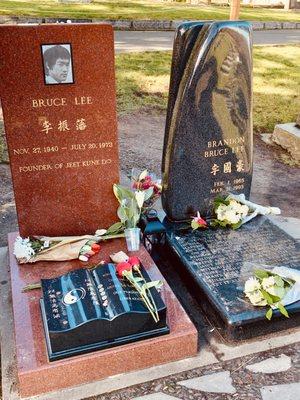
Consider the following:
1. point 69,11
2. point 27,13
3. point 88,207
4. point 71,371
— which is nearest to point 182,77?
point 88,207

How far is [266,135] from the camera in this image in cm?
694

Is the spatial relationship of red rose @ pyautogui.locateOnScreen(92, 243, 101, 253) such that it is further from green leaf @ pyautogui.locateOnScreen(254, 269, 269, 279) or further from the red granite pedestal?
green leaf @ pyautogui.locateOnScreen(254, 269, 269, 279)

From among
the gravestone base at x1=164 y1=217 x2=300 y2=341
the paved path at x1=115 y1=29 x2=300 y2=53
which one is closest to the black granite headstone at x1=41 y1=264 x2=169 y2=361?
the gravestone base at x1=164 y1=217 x2=300 y2=341

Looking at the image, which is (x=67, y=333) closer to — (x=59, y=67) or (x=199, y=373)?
(x=199, y=373)

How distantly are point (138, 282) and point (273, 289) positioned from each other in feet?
2.58

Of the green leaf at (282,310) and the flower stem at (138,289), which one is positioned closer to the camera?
the flower stem at (138,289)

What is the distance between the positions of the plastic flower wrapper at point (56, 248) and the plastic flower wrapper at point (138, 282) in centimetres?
49

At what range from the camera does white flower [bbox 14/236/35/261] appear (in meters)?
3.20

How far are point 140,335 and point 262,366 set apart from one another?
71cm

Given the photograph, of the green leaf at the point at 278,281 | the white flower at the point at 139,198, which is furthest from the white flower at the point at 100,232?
the green leaf at the point at 278,281

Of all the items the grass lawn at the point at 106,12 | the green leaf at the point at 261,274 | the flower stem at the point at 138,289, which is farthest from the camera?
the grass lawn at the point at 106,12

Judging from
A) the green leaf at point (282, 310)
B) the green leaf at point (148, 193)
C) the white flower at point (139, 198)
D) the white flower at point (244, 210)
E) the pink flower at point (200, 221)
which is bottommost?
the green leaf at point (282, 310)

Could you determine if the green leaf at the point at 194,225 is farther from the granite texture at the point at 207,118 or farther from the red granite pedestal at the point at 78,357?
the red granite pedestal at the point at 78,357

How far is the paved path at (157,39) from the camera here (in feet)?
36.7
